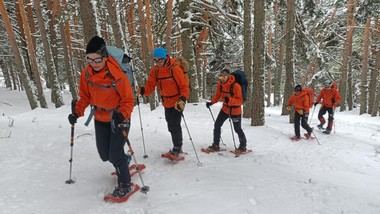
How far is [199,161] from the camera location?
7141 mm

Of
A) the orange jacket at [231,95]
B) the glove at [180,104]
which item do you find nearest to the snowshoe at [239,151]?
the orange jacket at [231,95]

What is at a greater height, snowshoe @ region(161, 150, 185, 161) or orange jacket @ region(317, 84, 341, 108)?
orange jacket @ region(317, 84, 341, 108)

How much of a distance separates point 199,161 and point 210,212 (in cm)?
246

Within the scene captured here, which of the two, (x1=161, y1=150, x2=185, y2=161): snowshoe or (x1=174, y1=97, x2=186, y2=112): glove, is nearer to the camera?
(x1=174, y1=97, x2=186, y2=112): glove

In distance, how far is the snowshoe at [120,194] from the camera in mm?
5104

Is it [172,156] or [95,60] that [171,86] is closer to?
[172,156]

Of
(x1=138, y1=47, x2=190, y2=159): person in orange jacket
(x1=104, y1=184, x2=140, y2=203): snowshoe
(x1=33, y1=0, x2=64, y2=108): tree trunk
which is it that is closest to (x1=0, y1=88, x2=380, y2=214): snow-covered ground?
(x1=104, y1=184, x2=140, y2=203): snowshoe

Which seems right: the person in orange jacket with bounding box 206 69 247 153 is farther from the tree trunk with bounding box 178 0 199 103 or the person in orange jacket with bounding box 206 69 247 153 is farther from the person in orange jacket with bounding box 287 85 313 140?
the tree trunk with bounding box 178 0 199 103

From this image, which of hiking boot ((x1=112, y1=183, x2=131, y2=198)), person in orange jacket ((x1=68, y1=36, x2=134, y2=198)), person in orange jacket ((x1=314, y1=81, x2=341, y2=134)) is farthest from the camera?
person in orange jacket ((x1=314, y1=81, x2=341, y2=134))

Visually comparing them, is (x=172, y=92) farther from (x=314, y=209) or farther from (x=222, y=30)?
(x=222, y=30)

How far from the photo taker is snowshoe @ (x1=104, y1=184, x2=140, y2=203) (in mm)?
5104

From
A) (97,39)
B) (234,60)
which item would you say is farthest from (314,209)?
(234,60)

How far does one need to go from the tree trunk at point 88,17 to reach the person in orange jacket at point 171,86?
260 cm

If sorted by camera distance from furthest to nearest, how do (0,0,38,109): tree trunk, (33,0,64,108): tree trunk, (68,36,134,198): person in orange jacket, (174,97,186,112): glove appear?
(33,0,64,108): tree trunk → (0,0,38,109): tree trunk → (174,97,186,112): glove → (68,36,134,198): person in orange jacket
